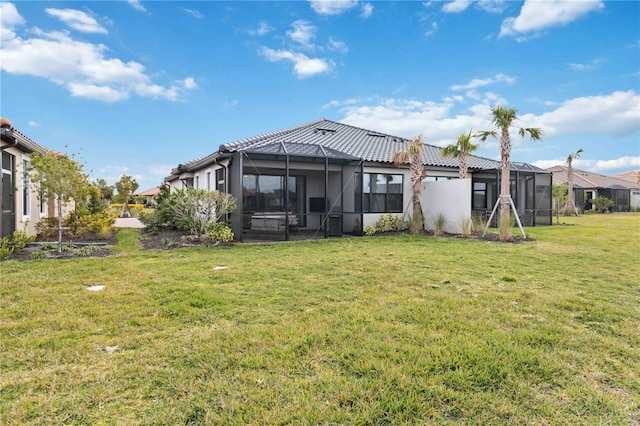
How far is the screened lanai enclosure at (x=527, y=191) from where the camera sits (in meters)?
17.1

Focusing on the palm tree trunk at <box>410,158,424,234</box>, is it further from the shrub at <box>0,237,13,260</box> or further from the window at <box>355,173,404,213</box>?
the shrub at <box>0,237,13,260</box>

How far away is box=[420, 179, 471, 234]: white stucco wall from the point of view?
1291cm

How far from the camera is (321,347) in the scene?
10.6 feet

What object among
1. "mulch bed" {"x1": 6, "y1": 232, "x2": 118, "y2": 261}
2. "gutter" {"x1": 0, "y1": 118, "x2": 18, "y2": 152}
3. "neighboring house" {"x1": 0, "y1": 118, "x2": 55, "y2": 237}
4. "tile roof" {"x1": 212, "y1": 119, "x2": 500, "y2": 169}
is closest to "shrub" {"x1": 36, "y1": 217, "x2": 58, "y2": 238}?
"mulch bed" {"x1": 6, "y1": 232, "x2": 118, "y2": 261}

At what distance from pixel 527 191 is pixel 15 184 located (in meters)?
20.5

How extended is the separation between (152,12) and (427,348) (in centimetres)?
1309

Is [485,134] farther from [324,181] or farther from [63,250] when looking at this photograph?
[63,250]

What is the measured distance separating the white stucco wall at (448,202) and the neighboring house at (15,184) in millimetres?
12969

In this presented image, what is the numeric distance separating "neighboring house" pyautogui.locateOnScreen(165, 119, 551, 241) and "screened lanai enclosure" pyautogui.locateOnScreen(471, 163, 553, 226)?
0.04m

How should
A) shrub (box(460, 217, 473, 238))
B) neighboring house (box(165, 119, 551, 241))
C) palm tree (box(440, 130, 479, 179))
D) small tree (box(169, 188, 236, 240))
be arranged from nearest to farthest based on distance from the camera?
small tree (box(169, 188, 236, 240)), neighboring house (box(165, 119, 551, 241)), shrub (box(460, 217, 473, 238)), palm tree (box(440, 130, 479, 179))

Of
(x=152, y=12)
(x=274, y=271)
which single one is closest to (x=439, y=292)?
(x=274, y=271)

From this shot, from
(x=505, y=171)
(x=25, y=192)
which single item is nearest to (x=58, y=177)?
(x=25, y=192)

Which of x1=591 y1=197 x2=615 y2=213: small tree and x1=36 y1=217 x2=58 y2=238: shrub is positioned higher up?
x1=591 y1=197 x2=615 y2=213: small tree

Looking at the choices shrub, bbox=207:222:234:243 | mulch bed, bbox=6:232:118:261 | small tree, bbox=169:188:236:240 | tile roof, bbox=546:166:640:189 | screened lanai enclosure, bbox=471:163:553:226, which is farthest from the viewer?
tile roof, bbox=546:166:640:189
